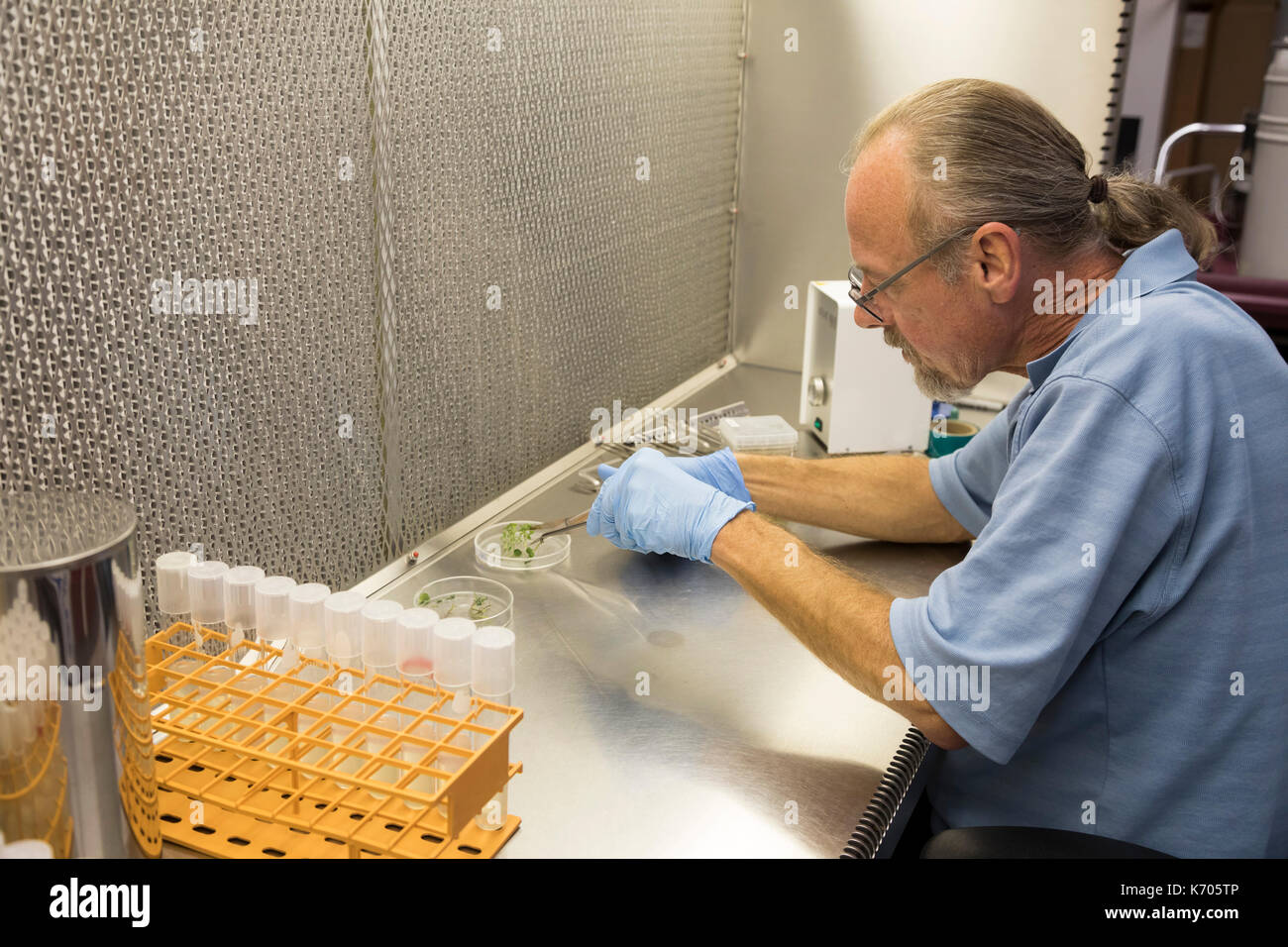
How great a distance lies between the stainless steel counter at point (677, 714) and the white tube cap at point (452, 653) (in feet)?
0.51

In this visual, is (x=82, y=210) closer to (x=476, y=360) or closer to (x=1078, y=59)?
(x=476, y=360)

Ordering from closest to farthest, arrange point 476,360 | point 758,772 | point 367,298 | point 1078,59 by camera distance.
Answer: point 758,772 → point 367,298 → point 476,360 → point 1078,59

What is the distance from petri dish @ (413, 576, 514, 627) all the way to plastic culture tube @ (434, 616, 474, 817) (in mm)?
285

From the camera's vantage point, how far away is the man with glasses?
1.02 m

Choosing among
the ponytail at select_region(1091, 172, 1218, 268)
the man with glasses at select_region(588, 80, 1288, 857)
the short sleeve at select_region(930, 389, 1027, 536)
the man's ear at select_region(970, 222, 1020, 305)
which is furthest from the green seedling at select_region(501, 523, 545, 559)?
the ponytail at select_region(1091, 172, 1218, 268)

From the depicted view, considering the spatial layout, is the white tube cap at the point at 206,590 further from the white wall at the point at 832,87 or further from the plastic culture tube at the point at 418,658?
the white wall at the point at 832,87

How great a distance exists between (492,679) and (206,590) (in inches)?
11.7

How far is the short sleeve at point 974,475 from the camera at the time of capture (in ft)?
4.93

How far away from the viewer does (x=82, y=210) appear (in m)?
0.96
